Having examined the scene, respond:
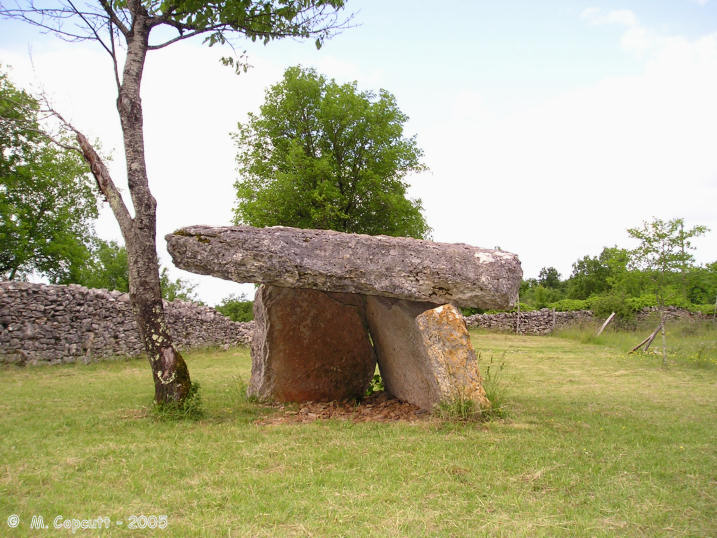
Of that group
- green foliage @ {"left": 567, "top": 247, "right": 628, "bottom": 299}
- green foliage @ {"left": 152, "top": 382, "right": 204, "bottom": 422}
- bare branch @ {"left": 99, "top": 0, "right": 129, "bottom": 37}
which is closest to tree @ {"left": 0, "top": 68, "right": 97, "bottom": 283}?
bare branch @ {"left": 99, "top": 0, "right": 129, "bottom": 37}

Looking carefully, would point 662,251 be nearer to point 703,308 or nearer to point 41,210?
point 703,308

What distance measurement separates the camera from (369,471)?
4914mm

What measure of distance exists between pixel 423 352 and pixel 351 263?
1.61 meters

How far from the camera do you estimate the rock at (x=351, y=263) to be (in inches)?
252

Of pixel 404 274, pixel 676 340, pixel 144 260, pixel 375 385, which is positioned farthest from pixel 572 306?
pixel 144 260

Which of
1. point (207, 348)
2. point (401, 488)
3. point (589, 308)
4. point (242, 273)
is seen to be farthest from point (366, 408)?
point (589, 308)

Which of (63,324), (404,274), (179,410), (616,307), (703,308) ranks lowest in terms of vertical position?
(179,410)

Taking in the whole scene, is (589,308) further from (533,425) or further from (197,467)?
(197,467)

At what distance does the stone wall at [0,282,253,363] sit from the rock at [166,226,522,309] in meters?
8.99

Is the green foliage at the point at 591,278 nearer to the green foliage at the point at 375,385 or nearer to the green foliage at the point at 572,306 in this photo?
the green foliage at the point at 572,306

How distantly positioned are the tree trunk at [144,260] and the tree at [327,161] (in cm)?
1482

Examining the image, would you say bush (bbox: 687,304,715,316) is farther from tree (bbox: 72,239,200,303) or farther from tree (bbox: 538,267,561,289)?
tree (bbox: 72,239,200,303)

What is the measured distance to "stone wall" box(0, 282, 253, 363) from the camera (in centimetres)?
1288

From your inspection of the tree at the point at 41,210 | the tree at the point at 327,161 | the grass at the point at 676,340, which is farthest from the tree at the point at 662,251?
the tree at the point at 41,210
